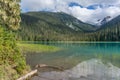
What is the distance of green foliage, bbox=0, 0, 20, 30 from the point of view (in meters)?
34.2

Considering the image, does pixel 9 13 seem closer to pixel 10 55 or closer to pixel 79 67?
pixel 10 55

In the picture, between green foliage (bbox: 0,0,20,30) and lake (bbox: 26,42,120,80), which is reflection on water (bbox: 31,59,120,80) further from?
green foliage (bbox: 0,0,20,30)

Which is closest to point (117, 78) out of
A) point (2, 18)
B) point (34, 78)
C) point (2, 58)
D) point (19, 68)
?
point (34, 78)

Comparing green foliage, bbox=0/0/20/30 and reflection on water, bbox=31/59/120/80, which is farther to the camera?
green foliage, bbox=0/0/20/30

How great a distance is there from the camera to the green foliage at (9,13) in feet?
112

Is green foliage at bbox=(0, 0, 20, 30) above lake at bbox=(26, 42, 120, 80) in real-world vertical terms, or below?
above

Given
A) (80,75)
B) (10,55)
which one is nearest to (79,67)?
(80,75)

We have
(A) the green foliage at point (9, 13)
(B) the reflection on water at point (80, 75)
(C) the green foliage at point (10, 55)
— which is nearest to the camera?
(C) the green foliage at point (10, 55)

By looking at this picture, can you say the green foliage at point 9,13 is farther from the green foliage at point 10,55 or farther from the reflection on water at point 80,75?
the reflection on water at point 80,75

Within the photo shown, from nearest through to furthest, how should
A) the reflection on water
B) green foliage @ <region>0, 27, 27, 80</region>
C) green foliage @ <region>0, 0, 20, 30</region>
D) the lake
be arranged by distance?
green foliage @ <region>0, 27, 27, 80</region>
the reflection on water
the lake
green foliage @ <region>0, 0, 20, 30</region>

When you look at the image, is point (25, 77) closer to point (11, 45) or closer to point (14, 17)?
point (11, 45)

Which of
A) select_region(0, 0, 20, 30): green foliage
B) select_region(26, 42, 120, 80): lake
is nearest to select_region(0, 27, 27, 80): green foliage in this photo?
select_region(26, 42, 120, 80): lake

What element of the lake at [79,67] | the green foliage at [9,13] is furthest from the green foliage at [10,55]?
the green foliage at [9,13]

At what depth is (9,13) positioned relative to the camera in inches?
1435
